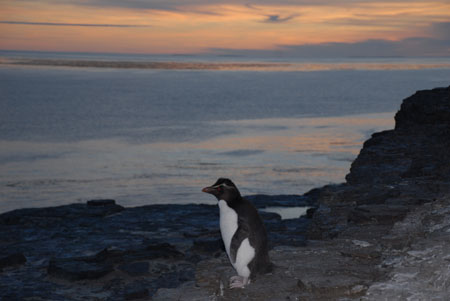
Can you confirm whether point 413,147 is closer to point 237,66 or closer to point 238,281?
point 238,281

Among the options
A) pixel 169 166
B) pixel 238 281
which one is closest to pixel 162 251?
pixel 238 281

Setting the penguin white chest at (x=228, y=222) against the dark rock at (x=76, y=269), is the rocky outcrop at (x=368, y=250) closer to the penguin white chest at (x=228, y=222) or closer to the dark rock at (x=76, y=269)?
the penguin white chest at (x=228, y=222)

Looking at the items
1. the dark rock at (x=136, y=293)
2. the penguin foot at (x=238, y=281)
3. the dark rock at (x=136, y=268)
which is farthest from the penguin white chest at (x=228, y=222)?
the dark rock at (x=136, y=268)

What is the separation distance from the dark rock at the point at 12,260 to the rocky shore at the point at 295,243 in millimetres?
13

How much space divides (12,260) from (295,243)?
Answer: 3.86 m

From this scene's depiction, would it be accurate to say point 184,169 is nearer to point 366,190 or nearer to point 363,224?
point 366,190

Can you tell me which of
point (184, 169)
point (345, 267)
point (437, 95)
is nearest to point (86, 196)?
point (184, 169)

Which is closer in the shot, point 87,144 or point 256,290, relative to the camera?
point 256,290

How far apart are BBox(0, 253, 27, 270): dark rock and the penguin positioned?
155 inches

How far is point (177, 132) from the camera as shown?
28.7m

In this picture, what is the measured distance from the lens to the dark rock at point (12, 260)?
768 centimetres

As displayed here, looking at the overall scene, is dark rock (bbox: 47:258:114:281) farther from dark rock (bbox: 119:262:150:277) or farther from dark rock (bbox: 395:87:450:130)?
dark rock (bbox: 395:87:450:130)

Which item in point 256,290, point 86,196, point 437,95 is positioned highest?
point 437,95

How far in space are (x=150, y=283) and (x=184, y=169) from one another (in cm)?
1157
